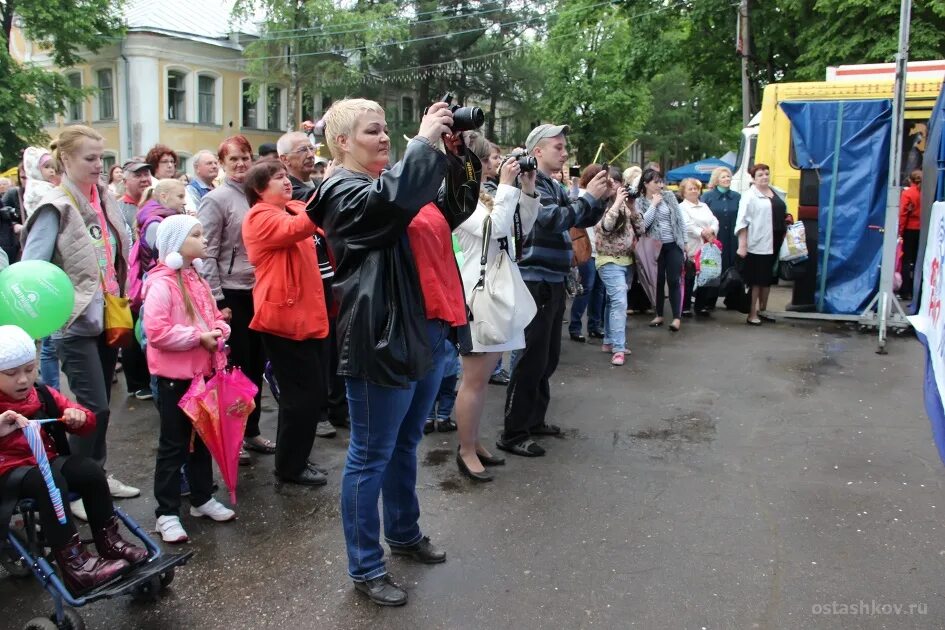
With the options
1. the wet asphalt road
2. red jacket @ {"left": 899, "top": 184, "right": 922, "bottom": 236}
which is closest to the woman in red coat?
the wet asphalt road

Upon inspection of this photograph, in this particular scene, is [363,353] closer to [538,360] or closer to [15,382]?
[15,382]

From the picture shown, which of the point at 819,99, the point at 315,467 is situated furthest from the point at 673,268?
the point at 315,467

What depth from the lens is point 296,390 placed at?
4.36 metres

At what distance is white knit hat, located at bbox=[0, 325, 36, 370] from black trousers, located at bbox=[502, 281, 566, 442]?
2.76 meters

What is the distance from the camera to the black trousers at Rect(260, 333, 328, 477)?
434 centimetres

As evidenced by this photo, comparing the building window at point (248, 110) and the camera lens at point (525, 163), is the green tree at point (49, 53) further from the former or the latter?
the camera lens at point (525, 163)

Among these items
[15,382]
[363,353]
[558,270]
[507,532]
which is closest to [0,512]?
[15,382]

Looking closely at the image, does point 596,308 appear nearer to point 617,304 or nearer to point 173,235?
point 617,304

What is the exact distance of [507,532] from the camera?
3.85m

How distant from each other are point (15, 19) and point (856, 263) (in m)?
30.5

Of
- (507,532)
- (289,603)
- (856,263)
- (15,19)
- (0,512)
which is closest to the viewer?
(0,512)

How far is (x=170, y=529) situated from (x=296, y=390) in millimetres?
969

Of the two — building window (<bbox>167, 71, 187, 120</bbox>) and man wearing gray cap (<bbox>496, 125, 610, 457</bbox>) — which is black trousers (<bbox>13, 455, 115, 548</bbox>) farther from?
building window (<bbox>167, 71, 187, 120</bbox>)

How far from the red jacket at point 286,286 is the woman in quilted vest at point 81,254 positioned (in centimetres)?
74
